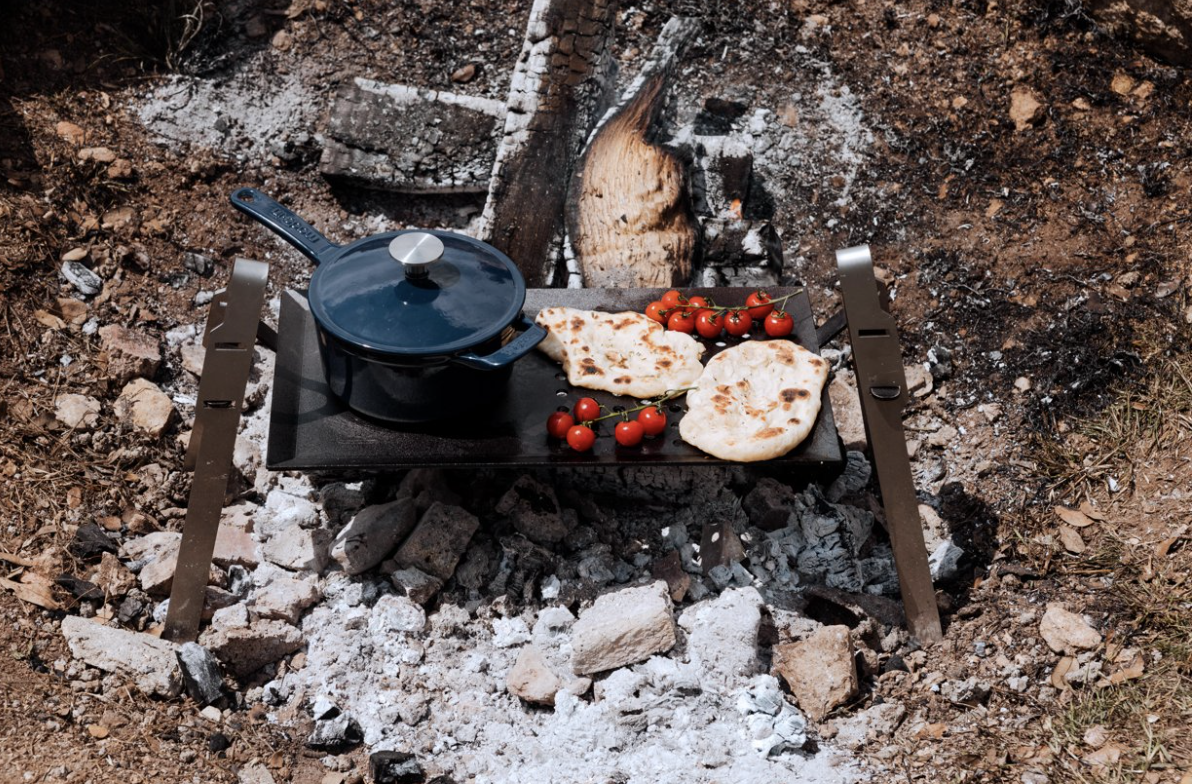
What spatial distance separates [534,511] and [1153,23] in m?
4.46

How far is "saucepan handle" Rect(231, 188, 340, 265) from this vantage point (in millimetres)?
3652

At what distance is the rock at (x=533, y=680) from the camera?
3551 millimetres

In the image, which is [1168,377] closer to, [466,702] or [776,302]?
[776,302]

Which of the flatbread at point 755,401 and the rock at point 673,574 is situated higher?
the flatbread at point 755,401

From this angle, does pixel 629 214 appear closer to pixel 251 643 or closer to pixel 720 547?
pixel 720 547

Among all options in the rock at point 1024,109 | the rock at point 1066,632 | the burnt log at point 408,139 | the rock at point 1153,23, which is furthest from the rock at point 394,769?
the rock at point 1153,23

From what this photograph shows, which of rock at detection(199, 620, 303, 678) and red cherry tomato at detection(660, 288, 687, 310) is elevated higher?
red cherry tomato at detection(660, 288, 687, 310)

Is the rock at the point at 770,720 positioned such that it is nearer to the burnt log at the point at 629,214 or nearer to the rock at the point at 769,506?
the rock at the point at 769,506

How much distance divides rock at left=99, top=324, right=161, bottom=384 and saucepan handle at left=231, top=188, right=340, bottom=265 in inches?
51.3

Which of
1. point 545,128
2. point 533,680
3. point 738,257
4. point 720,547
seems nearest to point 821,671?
point 720,547

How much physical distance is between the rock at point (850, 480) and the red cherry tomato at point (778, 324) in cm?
79

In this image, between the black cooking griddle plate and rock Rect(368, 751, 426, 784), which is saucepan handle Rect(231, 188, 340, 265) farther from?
rock Rect(368, 751, 426, 784)

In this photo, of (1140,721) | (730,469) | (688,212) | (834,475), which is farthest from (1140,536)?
(688,212)

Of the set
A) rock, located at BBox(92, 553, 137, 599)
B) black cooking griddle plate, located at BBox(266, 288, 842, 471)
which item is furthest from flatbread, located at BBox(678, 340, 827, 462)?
rock, located at BBox(92, 553, 137, 599)
